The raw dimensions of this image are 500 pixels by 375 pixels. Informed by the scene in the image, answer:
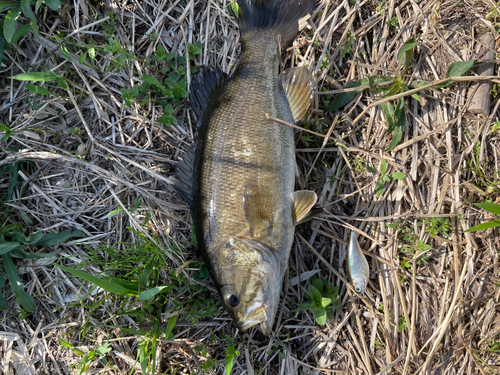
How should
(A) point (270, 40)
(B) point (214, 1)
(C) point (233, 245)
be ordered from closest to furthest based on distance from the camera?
(C) point (233, 245) < (A) point (270, 40) < (B) point (214, 1)

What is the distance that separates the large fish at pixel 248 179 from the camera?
295cm

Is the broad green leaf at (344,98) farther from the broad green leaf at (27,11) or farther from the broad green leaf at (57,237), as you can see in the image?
the broad green leaf at (27,11)

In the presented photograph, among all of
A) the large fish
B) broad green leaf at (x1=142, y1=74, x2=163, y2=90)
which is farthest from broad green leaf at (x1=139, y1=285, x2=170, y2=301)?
broad green leaf at (x1=142, y1=74, x2=163, y2=90)

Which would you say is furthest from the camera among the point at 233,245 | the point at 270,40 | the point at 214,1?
the point at 214,1

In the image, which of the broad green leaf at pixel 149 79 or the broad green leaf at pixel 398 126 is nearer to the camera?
the broad green leaf at pixel 398 126

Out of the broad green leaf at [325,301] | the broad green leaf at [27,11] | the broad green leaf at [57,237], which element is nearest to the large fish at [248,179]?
the broad green leaf at [325,301]

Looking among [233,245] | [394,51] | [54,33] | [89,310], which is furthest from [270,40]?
[89,310]

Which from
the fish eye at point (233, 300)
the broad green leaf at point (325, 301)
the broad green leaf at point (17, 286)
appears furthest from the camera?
the broad green leaf at point (17, 286)

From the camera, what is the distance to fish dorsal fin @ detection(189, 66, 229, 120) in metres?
3.28

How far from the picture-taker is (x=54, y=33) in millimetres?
3672

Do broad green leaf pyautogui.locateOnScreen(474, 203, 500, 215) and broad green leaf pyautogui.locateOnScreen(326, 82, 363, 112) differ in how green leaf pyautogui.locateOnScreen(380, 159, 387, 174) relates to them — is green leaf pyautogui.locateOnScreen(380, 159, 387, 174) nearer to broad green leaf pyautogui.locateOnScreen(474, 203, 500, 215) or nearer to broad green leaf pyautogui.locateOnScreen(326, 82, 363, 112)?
broad green leaf pyautogui.locateOnScreen(326, 82, 363, 112)

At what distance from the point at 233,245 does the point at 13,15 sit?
122 inches

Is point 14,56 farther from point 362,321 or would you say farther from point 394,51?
point 362,321

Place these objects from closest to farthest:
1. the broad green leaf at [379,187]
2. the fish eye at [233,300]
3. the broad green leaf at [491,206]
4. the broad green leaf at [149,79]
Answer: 1. the broad green leaf at [491,206]
2. the fish eye at [233,300]
3. the broad green leaf at [379,187]
4. the broad green leaf at [149,79]
